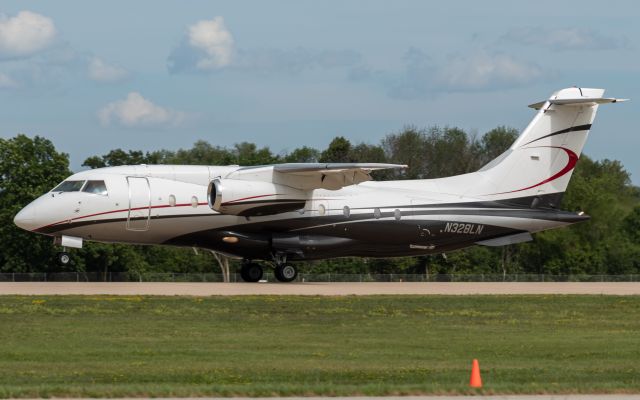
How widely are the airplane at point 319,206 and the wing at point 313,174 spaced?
1.7 inches

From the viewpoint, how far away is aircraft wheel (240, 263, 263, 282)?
38.0 m

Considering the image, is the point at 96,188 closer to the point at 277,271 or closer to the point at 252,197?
the point at 252,197

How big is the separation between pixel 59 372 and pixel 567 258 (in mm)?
50196

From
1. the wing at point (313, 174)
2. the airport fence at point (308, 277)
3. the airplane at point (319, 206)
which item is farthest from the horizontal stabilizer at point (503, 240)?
the airport fence at point (308, 277)

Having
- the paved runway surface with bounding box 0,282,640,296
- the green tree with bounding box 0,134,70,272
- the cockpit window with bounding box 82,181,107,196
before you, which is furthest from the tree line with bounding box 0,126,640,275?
the cockpit window with bounding box 82,181,107,196

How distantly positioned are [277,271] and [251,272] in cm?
131

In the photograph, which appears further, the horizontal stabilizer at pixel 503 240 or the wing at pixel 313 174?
the horizontal stabilizer at pixel 503 240

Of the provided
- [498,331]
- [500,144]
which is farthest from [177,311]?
[500,144]

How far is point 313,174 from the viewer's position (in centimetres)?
3500

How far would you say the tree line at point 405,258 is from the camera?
55.4 metres

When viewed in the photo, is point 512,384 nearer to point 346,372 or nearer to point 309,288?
point 346,372

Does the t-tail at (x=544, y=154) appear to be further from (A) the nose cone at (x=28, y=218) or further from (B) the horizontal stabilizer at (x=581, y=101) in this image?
(A) the nose cone at (x=28, y=218)

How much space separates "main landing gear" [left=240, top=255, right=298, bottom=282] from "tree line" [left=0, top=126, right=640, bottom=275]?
986cm

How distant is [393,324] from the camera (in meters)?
24.1
